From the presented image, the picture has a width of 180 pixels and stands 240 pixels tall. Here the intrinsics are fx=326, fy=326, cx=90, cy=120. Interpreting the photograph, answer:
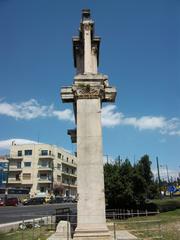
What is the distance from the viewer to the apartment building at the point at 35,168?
90.4m

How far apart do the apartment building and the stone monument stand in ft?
260

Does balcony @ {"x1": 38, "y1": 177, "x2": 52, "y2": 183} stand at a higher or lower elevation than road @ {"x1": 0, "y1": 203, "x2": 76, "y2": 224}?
higher

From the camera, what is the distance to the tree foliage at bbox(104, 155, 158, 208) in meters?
26.5

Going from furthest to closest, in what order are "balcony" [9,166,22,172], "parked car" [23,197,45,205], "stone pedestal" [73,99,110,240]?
"balcony" [9,166,22,172], "parked car" [23,197,45,205], "stone pedestal" [73,99,110,240]

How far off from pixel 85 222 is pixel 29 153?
84.6 m

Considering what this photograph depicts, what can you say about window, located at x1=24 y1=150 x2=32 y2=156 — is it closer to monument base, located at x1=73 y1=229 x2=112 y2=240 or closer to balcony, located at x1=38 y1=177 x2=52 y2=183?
balcony, located at x1=38 y1=177 x2=52 y2=183

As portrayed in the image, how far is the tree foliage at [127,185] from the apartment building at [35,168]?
64117mm

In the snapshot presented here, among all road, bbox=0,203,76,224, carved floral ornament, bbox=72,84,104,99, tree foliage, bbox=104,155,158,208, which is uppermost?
carved floral ornament, bbox=72,84,104,99

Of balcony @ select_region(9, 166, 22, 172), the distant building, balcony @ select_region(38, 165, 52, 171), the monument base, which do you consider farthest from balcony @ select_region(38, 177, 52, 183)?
the monument base

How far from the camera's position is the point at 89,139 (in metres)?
12.1

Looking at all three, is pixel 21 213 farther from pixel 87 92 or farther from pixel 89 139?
pixel 87 92

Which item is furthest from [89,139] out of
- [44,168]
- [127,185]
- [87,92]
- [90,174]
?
[44,168]

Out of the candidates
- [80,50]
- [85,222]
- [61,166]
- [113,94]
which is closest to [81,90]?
[113,94]

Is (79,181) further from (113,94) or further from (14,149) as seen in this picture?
(14,149)
